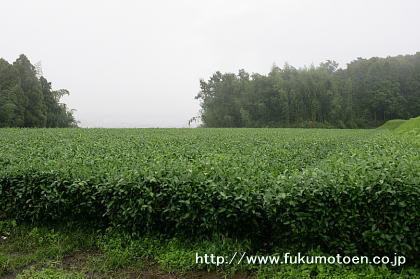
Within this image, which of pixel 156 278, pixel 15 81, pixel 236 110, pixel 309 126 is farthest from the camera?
pixel 236 110

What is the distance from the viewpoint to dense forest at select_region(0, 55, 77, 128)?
1384 inches

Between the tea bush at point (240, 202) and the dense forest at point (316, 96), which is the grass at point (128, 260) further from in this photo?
the dense forest at point (316, 96)

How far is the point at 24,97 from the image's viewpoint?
38281mm

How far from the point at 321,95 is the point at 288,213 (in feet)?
155

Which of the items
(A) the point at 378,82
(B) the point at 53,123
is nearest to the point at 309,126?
(A) the point at 378,82

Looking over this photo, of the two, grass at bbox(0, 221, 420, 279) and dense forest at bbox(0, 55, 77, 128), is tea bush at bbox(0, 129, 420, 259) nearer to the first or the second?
grass at bbox(0, 221, 420, 279)

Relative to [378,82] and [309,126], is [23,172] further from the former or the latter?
[378,82]

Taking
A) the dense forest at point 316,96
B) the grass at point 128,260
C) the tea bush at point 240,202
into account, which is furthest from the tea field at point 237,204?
the dense forest at point 316,96

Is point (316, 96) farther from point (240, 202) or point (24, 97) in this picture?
point (240, 202)

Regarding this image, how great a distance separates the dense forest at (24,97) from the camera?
3516cm

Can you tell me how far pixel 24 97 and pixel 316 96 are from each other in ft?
138

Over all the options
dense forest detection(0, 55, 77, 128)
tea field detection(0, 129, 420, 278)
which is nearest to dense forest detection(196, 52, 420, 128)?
dense forest detection(0, 55, 77, 128)

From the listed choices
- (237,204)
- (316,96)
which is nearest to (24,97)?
(316,96)

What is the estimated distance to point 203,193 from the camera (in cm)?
359
